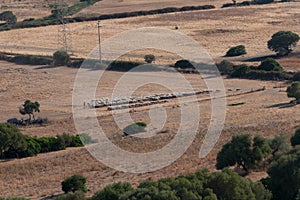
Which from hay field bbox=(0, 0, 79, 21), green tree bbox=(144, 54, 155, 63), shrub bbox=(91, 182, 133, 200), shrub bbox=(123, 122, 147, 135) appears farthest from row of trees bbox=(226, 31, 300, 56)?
hay field bbox=(0, 0, 79, 21)

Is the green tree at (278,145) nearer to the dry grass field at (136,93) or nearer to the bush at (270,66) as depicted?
the dry grass field at (136,93)

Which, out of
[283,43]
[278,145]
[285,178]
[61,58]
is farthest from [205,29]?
[285,178]

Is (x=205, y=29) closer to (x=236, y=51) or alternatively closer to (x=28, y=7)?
(x=236, y=51)

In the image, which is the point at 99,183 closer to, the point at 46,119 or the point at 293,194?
the point at 293,194

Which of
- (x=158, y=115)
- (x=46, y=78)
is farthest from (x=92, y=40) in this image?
(x=158, y=115)

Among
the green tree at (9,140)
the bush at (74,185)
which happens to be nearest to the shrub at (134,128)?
the green tree at (9,140)

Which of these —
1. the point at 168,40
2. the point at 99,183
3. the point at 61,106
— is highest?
the point at 168,40
